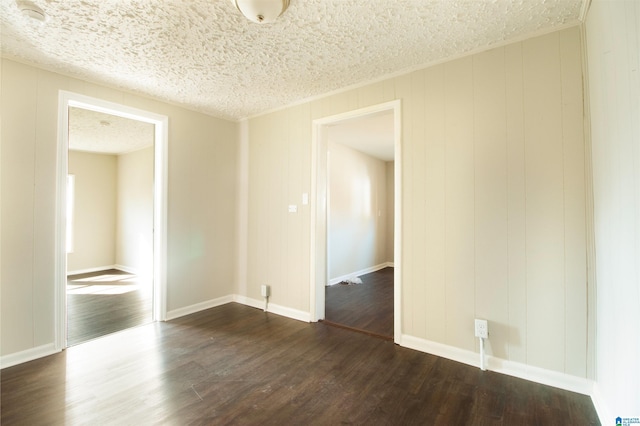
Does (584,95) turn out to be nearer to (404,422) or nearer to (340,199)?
(404,422)

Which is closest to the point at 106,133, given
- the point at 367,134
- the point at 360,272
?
the point at 367,134

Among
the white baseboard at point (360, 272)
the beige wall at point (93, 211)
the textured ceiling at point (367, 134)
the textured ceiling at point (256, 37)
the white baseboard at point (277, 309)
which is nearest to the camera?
the textured ceiling at point (256, 37)

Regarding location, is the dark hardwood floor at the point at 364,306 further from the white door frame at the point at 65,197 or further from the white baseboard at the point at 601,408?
the white door frame at the point at 65,197

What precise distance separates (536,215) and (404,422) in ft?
5.45

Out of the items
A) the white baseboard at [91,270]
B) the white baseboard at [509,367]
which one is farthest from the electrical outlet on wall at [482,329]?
the white baseboard at [91,270]

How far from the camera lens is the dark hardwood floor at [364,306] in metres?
2.99

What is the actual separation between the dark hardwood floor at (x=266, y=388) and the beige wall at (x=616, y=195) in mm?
518

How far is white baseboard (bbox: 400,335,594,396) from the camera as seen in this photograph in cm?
187

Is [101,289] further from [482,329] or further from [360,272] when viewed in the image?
[482,329]

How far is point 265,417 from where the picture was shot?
1649mm

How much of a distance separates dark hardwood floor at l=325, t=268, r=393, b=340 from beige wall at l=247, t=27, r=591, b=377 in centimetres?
55

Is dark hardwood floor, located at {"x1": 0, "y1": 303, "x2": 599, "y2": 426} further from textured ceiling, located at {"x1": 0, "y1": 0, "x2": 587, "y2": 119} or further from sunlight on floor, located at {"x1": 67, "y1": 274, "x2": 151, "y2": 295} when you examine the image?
textured ceiling, located at {"x1": 0, "y1": 0, "x2": 587, "y2": 119}

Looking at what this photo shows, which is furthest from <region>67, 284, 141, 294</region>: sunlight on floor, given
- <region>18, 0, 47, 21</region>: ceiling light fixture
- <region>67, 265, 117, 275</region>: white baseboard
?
<region>18, 0, 47, 21</region>: ceiling light fixture

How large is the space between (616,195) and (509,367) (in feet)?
4.67
